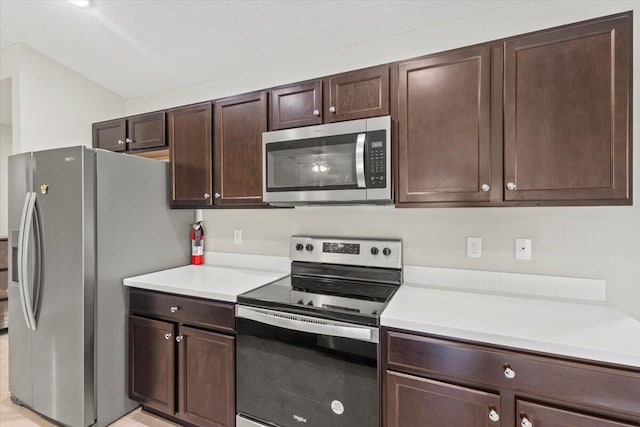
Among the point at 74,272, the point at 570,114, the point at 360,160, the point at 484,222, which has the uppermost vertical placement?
the point at 570,114

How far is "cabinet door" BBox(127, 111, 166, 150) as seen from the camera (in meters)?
2.37

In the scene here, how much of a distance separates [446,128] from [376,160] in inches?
14.6

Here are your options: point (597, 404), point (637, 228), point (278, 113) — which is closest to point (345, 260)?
point (278, 113)

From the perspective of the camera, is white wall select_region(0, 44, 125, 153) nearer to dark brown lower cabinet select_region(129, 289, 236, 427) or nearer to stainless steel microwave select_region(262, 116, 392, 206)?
dark brown lower cabinet select_region(129, 289, 236, 427)

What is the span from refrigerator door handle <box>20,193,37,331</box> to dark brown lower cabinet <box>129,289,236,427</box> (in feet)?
2.09

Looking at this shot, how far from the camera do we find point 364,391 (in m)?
1.37

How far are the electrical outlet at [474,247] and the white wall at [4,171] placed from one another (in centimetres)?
533

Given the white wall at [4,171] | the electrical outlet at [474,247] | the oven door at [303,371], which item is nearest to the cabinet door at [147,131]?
the oven door at [303,371]

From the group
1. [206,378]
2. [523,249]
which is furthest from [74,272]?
[523,249]

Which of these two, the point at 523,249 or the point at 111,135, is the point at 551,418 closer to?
the point at 523,249

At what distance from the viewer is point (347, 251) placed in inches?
79.3

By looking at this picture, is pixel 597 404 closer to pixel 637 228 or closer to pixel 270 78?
pixel 637 228

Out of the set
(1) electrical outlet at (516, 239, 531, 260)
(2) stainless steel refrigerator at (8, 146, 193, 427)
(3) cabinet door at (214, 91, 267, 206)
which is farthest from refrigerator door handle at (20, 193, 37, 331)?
(1) electrical outlet at (516, 239, 531, 260)

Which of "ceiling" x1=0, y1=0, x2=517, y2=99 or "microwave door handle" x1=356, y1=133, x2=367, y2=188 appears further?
"ceiling" x1=0, y1=0, x2=517, y2=99
